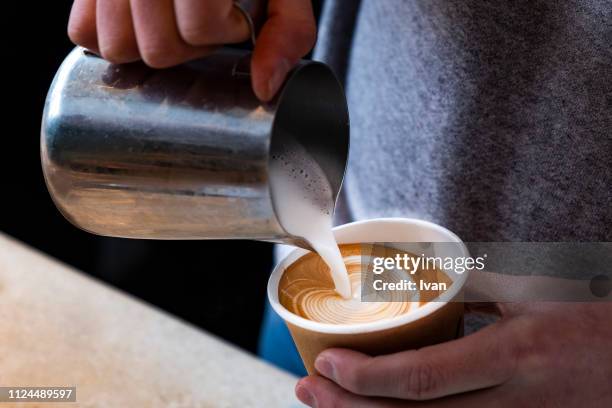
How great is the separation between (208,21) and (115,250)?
5.79ft

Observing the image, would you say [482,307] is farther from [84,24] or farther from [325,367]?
[84,24]

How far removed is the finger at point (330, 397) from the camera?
630 millimetres

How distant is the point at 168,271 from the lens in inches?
90.9

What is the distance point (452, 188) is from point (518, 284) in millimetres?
170

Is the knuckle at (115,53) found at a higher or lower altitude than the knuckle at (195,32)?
lower

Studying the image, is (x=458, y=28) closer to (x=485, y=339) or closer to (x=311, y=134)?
(x=311, y=134)

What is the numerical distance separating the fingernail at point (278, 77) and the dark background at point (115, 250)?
1.63 metres

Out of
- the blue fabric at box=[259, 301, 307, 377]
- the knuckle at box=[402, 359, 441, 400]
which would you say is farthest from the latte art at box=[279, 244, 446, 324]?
the blue fabric at box=[259, 301, 307, 377]

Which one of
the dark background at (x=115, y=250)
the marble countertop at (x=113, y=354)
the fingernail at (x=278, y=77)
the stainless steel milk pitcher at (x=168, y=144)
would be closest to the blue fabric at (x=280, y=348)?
the marble countertop at (x=113, y=354)

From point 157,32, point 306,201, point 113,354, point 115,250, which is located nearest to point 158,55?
point 157,32

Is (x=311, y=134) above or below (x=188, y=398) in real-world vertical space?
above

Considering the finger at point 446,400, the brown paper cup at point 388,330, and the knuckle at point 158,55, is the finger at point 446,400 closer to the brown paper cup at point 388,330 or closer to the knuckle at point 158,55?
the brown paper cup at point 388,330

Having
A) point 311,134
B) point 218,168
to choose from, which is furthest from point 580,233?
point 218,168

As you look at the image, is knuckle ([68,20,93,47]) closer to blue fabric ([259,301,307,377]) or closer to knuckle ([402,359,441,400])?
knuckle ([402,359,441,400])
